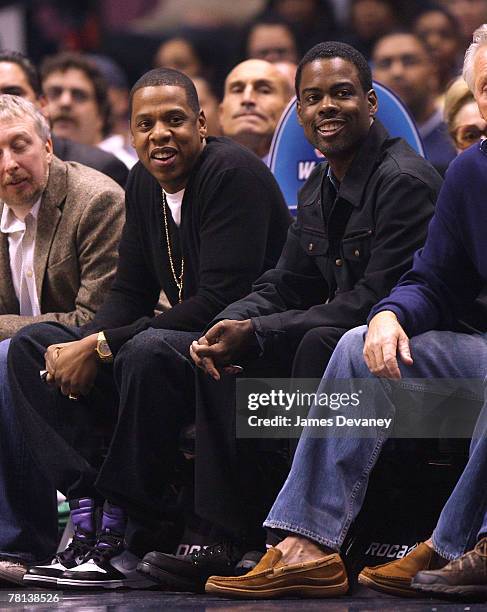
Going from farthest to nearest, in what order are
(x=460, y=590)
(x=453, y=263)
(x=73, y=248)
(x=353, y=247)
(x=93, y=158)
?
(x=93, y=158)
(x=73, y=248)
(x=353, y=247)
(x=453, y=263)
(x=460, y=590)

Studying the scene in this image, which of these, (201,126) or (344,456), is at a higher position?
(201,126)

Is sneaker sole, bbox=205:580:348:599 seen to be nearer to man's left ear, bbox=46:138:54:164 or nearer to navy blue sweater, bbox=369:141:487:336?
navy blue sweater, bbox=369:141:487:336

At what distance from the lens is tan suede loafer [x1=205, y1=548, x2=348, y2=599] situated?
11.2ft

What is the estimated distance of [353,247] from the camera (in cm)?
386

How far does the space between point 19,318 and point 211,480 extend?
1.14 m

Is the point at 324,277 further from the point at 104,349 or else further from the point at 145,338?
the point at 104,349

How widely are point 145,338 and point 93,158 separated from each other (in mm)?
1695

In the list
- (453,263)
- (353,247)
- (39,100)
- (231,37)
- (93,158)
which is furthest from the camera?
(231,37)

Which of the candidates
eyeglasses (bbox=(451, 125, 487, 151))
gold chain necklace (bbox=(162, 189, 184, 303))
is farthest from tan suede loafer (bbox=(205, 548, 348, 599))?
eyeglasses (bbox=(451, 125, 487, 151))

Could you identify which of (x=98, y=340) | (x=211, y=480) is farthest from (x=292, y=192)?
(x=211, y=480)

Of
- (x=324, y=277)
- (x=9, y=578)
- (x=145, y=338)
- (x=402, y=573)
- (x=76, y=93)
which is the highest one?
(x=76, y=93)

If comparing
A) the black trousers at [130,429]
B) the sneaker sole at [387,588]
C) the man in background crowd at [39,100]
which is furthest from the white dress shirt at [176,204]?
the sneaker sole at [387,588]

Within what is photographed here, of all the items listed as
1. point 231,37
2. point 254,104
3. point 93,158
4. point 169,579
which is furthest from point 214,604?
point 231,37

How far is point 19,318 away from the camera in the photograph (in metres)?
4.58
